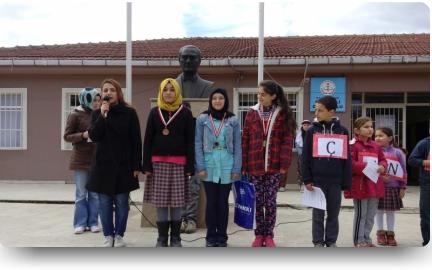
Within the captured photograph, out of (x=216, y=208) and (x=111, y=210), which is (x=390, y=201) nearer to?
(x=216, y=208)

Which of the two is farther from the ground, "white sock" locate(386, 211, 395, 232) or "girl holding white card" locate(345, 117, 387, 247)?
"girl holding white card" locate(345, 117, 387, 247)

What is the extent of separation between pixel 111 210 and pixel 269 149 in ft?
5.96

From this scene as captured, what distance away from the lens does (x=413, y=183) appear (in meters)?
11.8

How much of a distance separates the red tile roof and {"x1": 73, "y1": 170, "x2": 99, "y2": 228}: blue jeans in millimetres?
6438


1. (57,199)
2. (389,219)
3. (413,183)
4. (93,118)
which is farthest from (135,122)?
(413,183)

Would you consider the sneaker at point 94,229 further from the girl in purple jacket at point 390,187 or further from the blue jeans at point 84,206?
the girl in purple jacket at point 390,187

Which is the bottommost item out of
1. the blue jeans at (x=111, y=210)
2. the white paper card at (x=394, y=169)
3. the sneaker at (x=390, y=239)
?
the sneaker at (x=390, y=239)

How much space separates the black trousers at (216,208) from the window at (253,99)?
22.5 feet

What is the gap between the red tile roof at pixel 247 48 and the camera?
11.9 m

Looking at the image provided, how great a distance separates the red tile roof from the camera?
38.9 ft

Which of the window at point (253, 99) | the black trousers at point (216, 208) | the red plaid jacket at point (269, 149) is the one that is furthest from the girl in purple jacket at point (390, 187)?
the window at point (253, 99)

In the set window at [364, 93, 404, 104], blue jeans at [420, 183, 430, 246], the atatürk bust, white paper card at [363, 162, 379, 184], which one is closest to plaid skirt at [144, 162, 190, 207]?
the atatürk bust

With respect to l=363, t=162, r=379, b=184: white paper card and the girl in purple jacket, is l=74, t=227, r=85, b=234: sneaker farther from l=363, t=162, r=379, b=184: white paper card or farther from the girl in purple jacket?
the girl in purple jacket

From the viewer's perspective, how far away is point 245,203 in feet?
16.4
